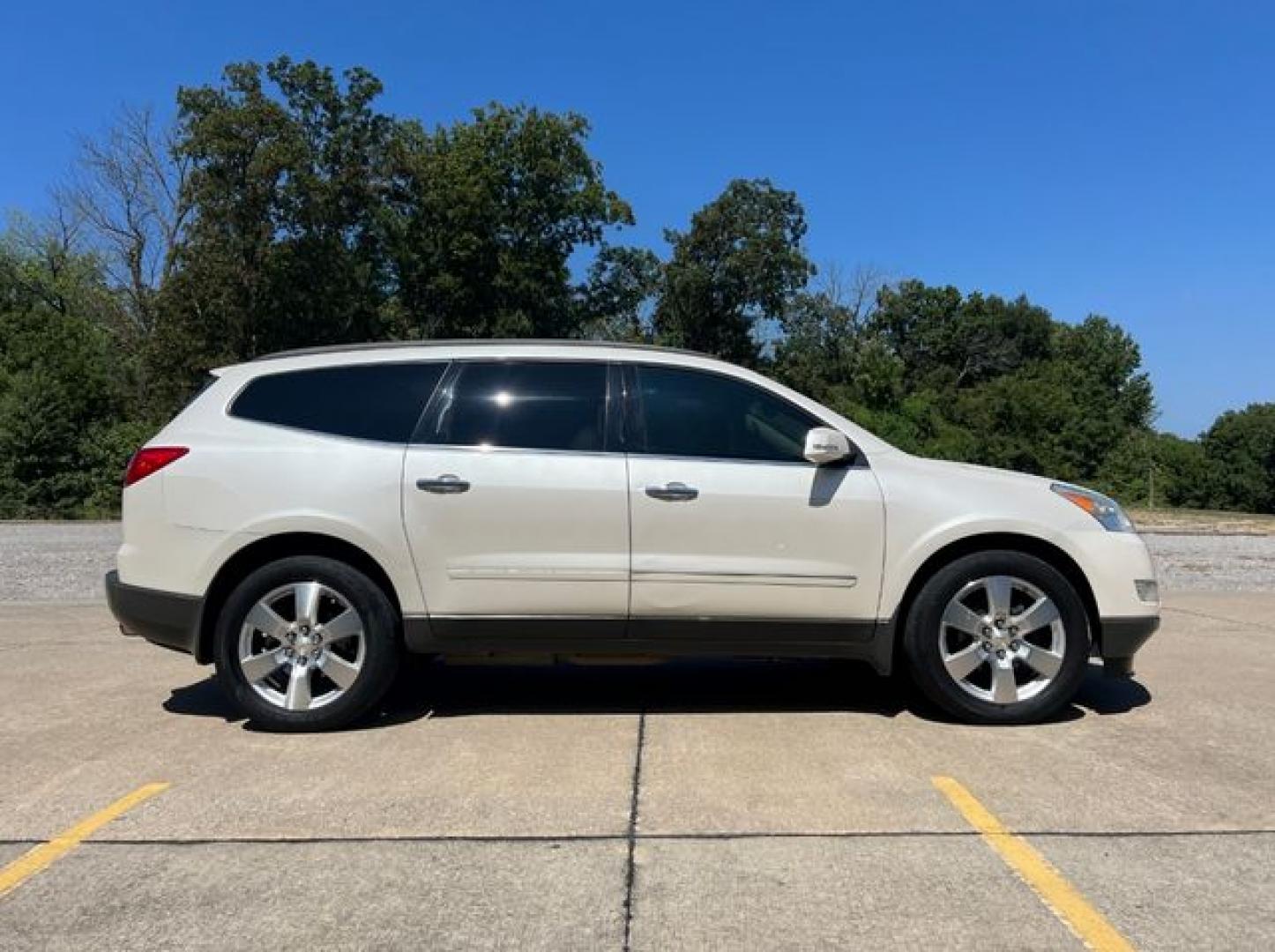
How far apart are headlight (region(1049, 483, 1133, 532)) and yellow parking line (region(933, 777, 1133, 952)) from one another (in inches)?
70.1

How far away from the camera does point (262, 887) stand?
3336mm

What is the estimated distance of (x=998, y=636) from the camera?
5.11m

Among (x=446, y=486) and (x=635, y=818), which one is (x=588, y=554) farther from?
(x=635, y=818)

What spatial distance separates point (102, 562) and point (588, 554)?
10.0 meters

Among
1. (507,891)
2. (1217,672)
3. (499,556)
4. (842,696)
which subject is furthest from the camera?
(1217,672)

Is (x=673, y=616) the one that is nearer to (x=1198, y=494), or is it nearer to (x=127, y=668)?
(x=127, y=668)

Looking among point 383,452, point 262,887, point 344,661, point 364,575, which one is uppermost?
point 383,452

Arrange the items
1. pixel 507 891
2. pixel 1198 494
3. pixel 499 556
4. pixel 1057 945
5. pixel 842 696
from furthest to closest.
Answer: pixel 1198 494, pixel 842 696, pixel 499 556, pixel 507 891, pixel 1057 945

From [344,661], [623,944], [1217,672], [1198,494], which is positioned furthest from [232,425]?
[1198,494]

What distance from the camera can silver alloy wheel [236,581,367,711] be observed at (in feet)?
16.5

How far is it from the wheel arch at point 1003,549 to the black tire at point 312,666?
101 inches

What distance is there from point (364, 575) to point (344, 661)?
431 mm

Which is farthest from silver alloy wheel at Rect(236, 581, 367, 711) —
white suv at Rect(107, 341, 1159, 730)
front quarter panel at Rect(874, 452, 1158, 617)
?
front quarter panel at Rect(874, 452, 1158, 617)

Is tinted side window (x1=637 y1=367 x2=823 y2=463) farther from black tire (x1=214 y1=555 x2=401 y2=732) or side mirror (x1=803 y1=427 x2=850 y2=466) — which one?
black tire (x1=214 y1=555 x2=401 y2=732)
